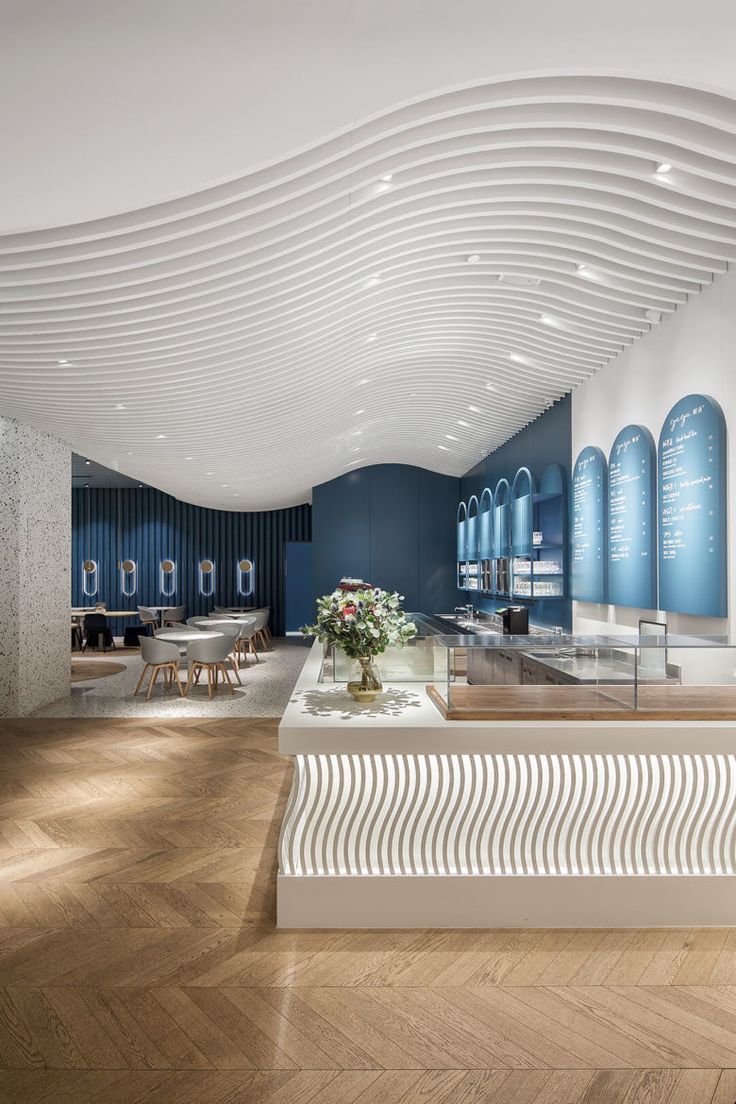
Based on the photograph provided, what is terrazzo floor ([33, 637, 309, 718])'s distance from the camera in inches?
323

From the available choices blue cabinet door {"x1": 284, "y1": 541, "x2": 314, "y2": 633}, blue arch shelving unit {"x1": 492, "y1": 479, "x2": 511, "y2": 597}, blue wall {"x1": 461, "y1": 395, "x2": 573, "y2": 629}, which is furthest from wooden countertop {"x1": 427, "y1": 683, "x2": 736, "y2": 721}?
blue cabinet door {"x1": 284, "y1": 541, "x2": 314, "y2": 633}

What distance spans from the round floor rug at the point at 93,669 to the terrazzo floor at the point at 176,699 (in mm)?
241

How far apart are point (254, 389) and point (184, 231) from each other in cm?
318

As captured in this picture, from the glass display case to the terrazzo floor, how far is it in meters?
5.11

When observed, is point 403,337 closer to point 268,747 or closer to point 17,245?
point 17,245

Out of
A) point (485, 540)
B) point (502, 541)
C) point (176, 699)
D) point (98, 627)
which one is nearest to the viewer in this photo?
point (176, 699)

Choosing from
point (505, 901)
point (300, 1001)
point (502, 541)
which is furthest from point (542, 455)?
point (300, 1001)

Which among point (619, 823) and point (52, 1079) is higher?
point (619, 823)

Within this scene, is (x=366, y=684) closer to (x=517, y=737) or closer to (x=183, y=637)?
(x=517, y=737)

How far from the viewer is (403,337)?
6676 mm

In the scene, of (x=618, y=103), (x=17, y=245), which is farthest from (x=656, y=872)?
(x=17, y=245)

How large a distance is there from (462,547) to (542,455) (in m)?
5.48

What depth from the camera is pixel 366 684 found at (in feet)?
12.0

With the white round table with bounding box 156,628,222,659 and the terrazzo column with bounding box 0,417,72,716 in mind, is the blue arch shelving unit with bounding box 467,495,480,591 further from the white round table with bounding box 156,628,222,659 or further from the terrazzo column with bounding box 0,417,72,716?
the terrazzo column with bounding box 0,417,72,716
